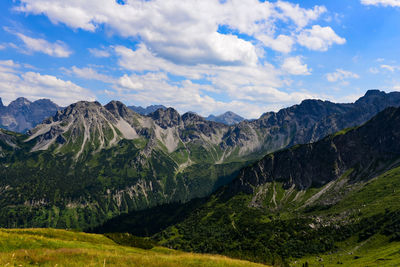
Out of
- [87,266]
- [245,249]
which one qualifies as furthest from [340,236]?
[87,266]

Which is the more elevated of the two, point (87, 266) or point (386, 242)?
point (87, 266)

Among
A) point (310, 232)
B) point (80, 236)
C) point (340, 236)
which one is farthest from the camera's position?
point (310, 232)

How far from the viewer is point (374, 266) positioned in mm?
87562

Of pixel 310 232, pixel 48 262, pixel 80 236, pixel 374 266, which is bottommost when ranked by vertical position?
pixel 310 232

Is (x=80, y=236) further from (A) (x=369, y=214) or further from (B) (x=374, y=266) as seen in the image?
(A) (x=369, y=214)

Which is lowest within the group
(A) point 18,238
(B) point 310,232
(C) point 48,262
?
(B) point 310,232

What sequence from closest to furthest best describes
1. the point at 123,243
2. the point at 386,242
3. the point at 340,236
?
the point at 123,243
the point at 386,242
the point at 340,236

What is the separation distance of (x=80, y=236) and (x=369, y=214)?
21027 cm

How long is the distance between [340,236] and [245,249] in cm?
7636

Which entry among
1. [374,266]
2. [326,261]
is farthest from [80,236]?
[326,261]

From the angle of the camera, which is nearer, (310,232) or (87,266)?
(87,266)

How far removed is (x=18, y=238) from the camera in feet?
98.6

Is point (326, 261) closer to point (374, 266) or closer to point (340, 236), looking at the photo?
point (340, 236)

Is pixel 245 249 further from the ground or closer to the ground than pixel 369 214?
closer to the ground
